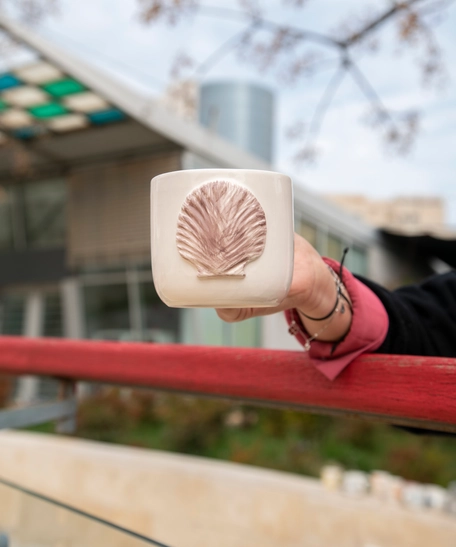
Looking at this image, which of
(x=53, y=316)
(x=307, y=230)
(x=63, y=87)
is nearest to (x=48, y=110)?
(x=63, y=87)

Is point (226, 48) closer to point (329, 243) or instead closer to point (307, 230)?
point (307, 230)

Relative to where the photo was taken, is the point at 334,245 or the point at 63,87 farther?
the point at 334,245

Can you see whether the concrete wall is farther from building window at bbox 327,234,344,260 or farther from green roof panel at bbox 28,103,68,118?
building window at bbox 327,234,344,260

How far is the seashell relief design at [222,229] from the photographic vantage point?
1.63 ft

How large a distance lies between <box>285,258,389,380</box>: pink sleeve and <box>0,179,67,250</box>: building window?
10.0 meters

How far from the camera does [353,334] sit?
771 mm

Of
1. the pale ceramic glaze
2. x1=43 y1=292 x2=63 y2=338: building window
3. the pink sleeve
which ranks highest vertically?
the pale ceramic glaze

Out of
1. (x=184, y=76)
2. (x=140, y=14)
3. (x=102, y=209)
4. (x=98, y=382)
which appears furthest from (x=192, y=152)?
(x=98, y=382)

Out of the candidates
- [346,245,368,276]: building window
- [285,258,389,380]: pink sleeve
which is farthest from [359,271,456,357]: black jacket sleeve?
[346,245,368,276]: building window

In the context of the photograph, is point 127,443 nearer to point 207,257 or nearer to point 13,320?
point 13,320

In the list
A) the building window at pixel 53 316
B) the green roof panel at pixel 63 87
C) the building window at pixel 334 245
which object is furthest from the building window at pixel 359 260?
the green roof panel at pixel 63 87

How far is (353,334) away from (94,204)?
371 inches

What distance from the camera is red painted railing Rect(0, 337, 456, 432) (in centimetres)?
71

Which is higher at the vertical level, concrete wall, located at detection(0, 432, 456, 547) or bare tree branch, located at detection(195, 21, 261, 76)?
bare tree branch, located at detection(195, 21, 261, 76)
